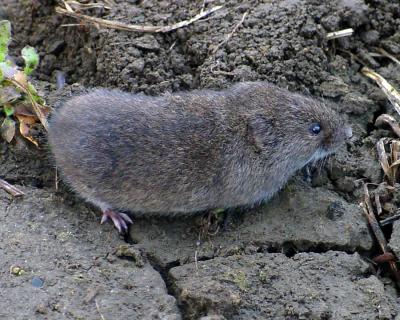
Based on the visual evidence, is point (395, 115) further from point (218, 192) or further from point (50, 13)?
point (50, 13)

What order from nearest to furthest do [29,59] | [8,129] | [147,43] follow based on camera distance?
[8,129] < [29,59] < [147,43]

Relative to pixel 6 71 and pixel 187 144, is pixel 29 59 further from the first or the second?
pixel 187 144

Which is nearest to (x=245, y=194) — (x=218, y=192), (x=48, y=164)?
(x=218, y=192)

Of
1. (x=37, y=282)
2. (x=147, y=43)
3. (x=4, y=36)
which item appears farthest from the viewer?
(x=147, y=43)

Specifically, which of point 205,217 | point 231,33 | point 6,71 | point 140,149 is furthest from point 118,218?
point 231,33

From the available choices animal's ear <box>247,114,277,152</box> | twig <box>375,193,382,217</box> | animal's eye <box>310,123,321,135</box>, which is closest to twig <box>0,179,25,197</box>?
animal's ear <box>247,114,277,152</box>

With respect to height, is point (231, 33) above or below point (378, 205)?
above

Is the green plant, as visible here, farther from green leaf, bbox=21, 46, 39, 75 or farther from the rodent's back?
the rodent's back
